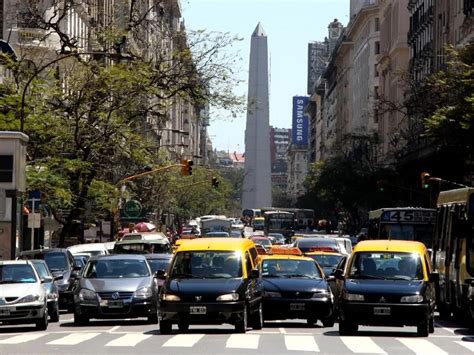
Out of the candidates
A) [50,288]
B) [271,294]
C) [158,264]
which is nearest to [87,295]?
[50,288]

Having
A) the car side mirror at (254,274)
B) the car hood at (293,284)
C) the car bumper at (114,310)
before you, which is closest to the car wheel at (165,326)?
the car side mirror at (254,274)

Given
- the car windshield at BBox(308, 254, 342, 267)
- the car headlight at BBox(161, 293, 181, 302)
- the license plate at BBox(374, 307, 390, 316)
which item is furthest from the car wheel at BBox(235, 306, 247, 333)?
the car windshield at BBox(308, 254, 342, 267)

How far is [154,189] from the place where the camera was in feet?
336

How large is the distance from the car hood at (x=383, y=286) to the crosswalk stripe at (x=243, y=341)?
2137mm

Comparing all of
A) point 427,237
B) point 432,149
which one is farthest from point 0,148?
point 432,149

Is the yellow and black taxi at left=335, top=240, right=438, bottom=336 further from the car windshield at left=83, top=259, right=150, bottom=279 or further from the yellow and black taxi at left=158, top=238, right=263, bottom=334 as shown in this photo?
the car windshield at left=83, top=259, right=150, bottom=279

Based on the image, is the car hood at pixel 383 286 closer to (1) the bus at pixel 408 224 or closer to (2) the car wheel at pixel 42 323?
(2) the car wheel at pixel 42 323

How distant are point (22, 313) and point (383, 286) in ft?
25.2

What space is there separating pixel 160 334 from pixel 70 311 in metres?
13.5

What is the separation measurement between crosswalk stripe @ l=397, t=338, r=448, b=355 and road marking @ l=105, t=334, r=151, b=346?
15.0ft

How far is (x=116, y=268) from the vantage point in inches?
1286

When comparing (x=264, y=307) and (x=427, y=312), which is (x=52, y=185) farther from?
(x=427, y=312)

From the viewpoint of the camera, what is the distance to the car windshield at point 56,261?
1545 inches

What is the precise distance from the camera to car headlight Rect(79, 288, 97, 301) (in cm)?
3108
